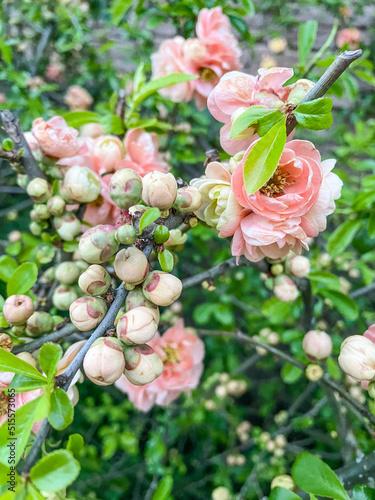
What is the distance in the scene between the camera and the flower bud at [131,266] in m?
0.36

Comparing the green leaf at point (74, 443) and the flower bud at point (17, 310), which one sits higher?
the flower bud at point (17, 310)

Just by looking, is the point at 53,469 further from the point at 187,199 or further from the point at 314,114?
the point at 314,114

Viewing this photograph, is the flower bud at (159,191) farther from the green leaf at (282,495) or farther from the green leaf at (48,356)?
the green leaf at (282,495)

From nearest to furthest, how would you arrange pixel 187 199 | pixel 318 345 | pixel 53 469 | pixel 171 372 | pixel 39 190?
pixel 53 469, pixel 187 199, pixel 39 190, pixel 318 345, pixel 171 372

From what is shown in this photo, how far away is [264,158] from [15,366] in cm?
33

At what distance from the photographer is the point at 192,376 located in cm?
78

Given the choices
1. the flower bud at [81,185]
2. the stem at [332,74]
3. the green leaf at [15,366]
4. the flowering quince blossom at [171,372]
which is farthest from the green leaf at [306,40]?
the green leaf at [15,366]

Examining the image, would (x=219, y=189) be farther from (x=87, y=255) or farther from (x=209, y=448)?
(x=209, y=448)

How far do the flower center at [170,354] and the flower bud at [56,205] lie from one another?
397 millimetres

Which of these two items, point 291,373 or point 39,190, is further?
point 291,373

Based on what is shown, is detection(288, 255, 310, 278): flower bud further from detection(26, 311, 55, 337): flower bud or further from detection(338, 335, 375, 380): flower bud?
detection(26, 311, 55, 337): flower bud

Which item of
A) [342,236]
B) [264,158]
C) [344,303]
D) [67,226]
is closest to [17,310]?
[67,226]

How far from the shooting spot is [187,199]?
0.40 metres

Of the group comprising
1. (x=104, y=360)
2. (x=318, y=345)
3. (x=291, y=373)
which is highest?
(x=104, y=360)
